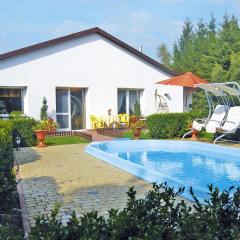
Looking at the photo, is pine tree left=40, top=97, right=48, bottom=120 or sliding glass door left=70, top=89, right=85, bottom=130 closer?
pine tree left=40, top=97, right=48, bottom=120

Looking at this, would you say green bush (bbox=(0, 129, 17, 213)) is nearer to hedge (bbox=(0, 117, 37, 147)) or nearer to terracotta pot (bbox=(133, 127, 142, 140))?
hedge (bbox=(0, 117, 37, 147))

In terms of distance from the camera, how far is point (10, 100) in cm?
2014

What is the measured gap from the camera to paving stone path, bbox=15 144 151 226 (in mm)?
6633

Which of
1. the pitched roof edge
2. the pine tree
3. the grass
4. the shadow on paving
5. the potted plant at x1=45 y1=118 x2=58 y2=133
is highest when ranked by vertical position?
the pitched roof edge

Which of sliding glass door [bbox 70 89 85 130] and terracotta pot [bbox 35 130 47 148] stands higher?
sliding glass door [bbox 70 89 85 130]

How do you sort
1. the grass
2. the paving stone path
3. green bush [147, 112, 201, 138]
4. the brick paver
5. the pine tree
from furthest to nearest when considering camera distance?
the pine tree, green bush [147, 112, 201, 138], the brick paver, the grass, the paving stone path

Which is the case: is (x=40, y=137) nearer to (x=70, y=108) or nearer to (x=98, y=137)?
(x=98, y=137)

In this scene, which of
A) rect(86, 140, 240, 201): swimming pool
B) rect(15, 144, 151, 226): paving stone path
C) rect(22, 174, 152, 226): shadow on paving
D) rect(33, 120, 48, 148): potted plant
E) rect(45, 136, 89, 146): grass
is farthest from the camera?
rect(45, 136, 89, 146): grass

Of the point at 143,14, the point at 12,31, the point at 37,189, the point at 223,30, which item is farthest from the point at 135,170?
the point at 12,31

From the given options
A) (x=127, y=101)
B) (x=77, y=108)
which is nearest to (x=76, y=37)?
(x=77, y=108)

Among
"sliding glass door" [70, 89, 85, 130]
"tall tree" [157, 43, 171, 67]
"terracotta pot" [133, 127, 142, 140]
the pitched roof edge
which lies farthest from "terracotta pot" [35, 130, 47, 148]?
"tall tree" [157, 43, 171, 67]

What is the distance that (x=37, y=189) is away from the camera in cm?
798

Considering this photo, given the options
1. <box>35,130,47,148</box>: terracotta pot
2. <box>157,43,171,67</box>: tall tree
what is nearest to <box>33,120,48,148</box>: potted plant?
<box>35,130,47,148</box>: terracotta pot

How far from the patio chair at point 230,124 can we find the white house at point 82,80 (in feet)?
26.5
